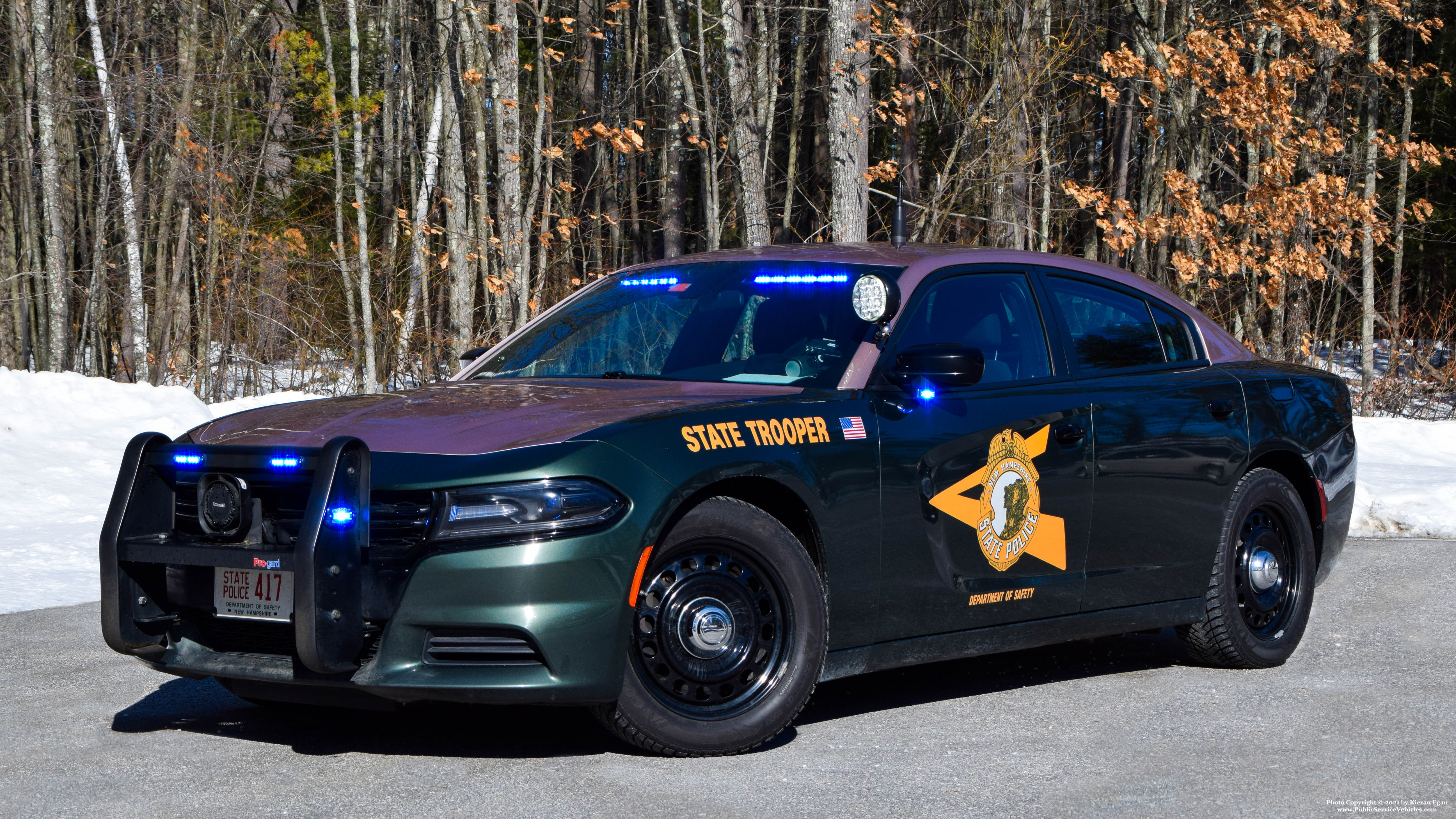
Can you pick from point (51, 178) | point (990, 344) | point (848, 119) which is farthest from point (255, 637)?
point (51, 178)

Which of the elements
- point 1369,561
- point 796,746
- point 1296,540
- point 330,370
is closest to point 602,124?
point 330,370

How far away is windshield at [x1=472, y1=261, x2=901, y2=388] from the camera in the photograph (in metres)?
5.06

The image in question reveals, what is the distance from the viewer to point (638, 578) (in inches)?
164

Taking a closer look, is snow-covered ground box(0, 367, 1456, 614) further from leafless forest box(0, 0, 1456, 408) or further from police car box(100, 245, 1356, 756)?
leafless forest box(0, 0, 1456, 408)

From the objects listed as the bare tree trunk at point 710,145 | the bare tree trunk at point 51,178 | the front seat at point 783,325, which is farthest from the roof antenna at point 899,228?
the bare tree trunk at point 51,178

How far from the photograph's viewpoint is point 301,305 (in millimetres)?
20656

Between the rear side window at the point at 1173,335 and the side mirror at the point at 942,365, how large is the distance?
1647 millimetres

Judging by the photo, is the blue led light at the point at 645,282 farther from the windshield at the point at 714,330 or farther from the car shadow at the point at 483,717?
the car shadow at the point at 483,717

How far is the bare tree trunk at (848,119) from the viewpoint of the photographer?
1453 centimetres

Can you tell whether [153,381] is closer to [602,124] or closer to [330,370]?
[330,370]

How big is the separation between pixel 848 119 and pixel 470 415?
10863 millimetres

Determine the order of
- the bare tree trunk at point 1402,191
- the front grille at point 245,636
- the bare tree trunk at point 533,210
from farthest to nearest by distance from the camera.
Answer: the bare tree trunk at point 1402,191 < the bare tree trunk at point 533,210 < the front grille at point 245,636

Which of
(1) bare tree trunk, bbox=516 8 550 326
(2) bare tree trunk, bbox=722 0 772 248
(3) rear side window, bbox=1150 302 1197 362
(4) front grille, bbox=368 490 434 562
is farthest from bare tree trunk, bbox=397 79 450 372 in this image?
(4) front grille, bbox=368 490 434 562

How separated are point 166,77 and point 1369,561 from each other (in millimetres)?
17449
